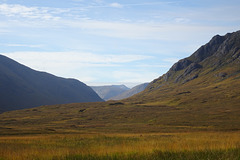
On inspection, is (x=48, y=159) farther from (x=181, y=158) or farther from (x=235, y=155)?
(x=235, y=155)

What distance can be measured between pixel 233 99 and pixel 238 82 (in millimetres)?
56313

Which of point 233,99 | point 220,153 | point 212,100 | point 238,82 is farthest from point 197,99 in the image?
point 220,153

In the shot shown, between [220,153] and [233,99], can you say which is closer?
[220,153]

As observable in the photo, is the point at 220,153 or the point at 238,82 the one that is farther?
the point at 238,82

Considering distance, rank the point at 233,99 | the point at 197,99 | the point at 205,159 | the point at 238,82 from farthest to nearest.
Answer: the point at 238,82 → the point at 197,99 → the point at 233,99 → the point at 205,159

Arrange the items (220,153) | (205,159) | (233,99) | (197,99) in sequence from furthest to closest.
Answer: (197,99) < (233,99) < (220,153) < (205,159)

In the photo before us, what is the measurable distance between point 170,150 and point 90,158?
409 cm

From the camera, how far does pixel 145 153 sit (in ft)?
39.9

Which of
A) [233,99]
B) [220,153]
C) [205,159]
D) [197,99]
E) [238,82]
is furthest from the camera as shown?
[238,82]

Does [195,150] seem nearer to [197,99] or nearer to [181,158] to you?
[181,158]

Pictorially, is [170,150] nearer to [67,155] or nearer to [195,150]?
[195,150]

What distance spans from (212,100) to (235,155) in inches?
5866

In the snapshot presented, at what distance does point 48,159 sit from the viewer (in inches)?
454

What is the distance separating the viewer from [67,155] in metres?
12.0
